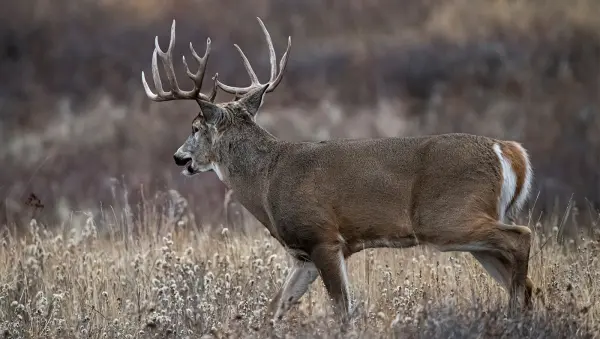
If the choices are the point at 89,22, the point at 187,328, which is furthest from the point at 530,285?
the point at 89,22

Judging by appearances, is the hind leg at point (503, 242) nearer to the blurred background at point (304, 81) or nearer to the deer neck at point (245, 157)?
the deer neck at point (245, 157)

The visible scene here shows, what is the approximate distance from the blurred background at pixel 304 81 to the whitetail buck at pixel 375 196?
28.1 ft

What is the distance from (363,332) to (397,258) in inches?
126

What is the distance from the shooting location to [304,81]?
2528cm

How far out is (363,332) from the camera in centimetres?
763

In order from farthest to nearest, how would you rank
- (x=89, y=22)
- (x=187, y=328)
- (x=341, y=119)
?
(x=89, y=22)
(x=341, y=119)
(x=187, y=328)

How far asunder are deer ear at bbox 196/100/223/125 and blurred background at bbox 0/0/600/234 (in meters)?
8.37

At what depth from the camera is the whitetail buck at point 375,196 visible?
858 cm

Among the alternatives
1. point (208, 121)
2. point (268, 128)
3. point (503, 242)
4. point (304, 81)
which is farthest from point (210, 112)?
point (304, 81)

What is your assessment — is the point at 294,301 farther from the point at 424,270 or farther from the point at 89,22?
the point at 89,22

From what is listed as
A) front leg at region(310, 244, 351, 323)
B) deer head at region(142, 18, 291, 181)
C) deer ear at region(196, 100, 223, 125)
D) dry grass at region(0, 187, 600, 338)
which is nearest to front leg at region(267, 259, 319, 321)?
dry grass at region(0, 187, 600, 338)

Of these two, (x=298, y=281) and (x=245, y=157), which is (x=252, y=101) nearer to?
(x=245, y=157)

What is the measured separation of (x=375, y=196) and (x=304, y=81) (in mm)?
16497

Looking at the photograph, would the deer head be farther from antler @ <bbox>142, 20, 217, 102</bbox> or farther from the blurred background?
the blurred background
